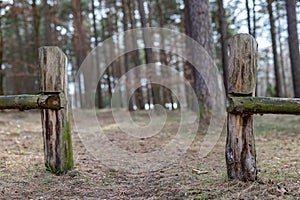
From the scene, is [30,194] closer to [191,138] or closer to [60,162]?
[60,162]

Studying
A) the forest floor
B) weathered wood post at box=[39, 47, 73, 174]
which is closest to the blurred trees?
the forest floor

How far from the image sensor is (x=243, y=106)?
3.47 metres

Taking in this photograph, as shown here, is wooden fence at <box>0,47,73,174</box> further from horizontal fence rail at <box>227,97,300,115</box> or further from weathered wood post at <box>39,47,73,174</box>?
horizontal fence rail at <box>227,97,300,115</box>

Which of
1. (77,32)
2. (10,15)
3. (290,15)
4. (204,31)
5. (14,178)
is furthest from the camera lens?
(77,32)

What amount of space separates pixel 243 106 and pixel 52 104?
2.42 meters

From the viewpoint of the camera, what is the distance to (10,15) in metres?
12.8

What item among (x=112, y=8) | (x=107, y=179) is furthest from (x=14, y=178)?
(x=112, y=8)

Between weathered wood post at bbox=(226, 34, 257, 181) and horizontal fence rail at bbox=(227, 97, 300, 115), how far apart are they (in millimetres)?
106

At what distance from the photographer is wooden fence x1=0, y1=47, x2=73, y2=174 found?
423 cm

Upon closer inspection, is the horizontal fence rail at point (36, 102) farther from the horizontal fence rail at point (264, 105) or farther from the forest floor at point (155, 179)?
the horizontal fence rail at point (264, 105)

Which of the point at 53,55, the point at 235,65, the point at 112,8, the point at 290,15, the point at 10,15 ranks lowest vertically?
the point at 235,65

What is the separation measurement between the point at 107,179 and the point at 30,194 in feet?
3.49

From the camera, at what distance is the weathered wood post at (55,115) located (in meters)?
4.29

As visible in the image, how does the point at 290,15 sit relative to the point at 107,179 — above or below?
above
